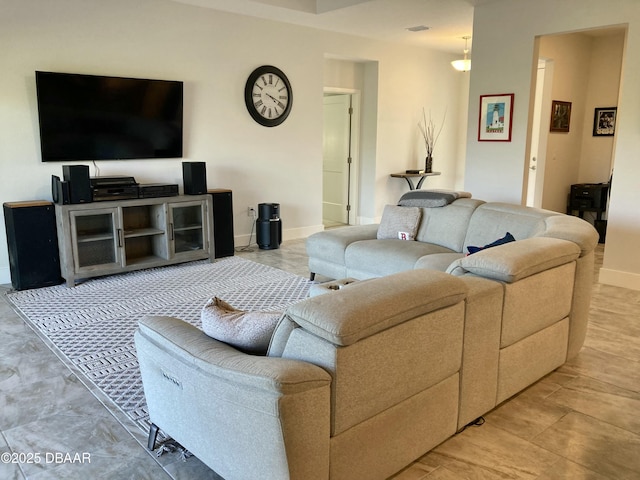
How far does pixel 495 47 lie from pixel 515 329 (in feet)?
12.6

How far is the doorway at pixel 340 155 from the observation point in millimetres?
7898

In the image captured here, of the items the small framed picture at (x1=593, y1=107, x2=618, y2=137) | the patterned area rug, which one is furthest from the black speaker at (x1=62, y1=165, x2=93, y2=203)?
the small framed picture at (x1=593, y1=107, x2=618, y2=137)

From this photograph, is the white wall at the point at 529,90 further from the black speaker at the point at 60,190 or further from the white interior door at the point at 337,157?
the black speaker at the point at 60,190

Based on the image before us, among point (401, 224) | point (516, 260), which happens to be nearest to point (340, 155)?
point (401, 224)

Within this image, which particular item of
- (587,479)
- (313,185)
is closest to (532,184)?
(313,185)

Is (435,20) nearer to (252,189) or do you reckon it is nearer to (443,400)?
(252,189)

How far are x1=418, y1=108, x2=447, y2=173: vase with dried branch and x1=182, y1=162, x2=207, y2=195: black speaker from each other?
13.4ft

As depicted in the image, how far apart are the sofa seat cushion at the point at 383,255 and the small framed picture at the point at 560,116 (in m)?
3.77

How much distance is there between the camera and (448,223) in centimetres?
435

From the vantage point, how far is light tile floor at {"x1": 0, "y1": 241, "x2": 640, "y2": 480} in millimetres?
2096

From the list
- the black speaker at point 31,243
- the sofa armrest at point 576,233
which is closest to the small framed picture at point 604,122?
the sofa armrest at point 576,233

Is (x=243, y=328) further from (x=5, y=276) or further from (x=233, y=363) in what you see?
(x=5, y=276)

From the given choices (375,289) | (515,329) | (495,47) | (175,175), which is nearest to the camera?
(375,289)

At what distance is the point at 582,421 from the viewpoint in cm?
247
